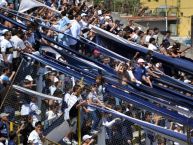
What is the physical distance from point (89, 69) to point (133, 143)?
3.90 m

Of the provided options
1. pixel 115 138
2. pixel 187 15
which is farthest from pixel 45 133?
pixel 187 15

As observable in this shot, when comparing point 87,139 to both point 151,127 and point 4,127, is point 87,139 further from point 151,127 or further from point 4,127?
point 4,127

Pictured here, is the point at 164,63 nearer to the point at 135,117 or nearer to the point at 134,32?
the point at 134,32

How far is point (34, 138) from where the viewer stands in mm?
12852

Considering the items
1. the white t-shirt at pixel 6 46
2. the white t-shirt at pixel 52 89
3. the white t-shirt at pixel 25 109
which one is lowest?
the white t-shirt at pixel 25 109

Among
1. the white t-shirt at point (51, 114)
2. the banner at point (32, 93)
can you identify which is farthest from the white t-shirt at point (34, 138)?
the banner at point (32, 93)

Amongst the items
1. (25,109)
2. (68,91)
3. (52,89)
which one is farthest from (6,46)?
(68,91)

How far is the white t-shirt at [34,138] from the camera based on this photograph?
12.8 m

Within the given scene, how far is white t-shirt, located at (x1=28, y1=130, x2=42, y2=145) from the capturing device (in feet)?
41.9

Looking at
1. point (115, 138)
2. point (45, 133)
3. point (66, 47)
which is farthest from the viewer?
point (66, 47)

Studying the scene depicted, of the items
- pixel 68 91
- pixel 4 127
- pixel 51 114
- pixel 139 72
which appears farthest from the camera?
pixel 139 72

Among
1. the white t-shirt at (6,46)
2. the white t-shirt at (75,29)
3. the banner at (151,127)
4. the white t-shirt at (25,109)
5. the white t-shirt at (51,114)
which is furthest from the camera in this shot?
the white t-shirt at (75,29)

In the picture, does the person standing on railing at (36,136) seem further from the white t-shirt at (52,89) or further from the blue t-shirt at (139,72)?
the blue t-shirt at (139,72)

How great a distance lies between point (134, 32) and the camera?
23641 millimetres
